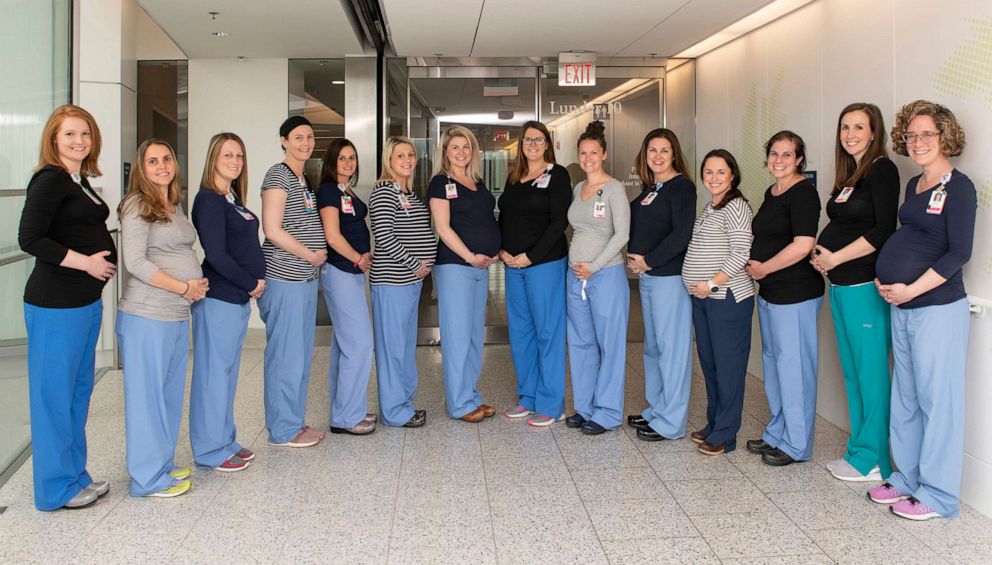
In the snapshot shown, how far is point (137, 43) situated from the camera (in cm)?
752

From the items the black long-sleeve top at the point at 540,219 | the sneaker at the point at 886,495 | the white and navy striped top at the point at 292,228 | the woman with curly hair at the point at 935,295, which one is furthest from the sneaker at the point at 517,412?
the woman with curly hair at the point at 935,295

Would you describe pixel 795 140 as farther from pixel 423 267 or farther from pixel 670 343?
pixel 423 267

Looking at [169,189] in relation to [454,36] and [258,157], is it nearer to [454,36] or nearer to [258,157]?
[454,36]

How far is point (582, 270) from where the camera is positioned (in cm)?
454

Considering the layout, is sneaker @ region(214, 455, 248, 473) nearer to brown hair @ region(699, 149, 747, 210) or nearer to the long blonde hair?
the long blonde hair

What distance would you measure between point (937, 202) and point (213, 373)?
3383 mm

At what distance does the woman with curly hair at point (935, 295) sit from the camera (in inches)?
128

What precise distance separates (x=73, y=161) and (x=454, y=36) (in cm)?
377

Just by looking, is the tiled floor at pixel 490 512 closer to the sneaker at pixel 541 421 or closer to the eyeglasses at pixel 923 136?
the sneaker at pixel 541 421

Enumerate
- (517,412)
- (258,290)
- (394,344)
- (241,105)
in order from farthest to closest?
(241,105)
(517,412)
(394,344)
(258,290)

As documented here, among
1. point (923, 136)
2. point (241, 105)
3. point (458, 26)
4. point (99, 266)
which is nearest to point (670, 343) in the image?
point (923, 136)

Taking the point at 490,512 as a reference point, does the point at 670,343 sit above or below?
above

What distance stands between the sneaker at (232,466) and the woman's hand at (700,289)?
8.32ft

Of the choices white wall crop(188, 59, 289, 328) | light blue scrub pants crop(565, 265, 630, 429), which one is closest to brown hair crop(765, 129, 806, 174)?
light blue scrub pants crop(565, 265, 630, 429)
